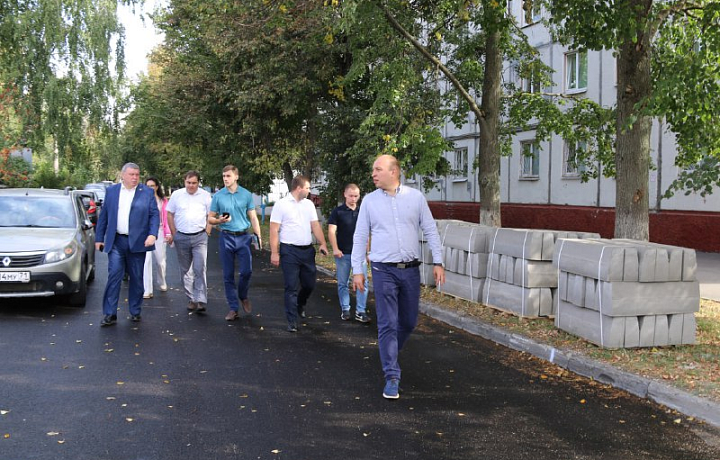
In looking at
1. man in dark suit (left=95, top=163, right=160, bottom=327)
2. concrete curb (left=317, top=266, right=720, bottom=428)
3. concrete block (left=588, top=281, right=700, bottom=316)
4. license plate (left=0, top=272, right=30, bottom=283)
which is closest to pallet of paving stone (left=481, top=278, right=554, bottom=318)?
concrete curb (left=317, top=266, right=720, bottom=428)

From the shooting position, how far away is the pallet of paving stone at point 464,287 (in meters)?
10.4

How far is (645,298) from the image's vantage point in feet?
24.4

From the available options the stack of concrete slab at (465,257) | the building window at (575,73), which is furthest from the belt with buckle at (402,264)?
the building window at (575,73)

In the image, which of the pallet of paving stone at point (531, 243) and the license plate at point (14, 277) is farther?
the license plate at point (14, 277)

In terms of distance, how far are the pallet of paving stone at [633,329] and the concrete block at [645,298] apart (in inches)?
2.7

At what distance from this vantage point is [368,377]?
659cm

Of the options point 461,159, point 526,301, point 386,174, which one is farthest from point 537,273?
point 461,159

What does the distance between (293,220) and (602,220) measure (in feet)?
54.2

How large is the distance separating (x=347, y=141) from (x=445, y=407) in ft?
50.6

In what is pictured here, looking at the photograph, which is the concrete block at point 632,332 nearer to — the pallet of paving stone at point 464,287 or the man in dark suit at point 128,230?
the pallet of paving stone at point 464,287

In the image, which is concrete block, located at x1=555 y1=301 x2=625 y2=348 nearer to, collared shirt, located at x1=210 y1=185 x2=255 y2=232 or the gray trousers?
collared shirt, located at x1=210 y1=185 x2=255 y2=232

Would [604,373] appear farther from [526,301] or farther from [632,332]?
[526,301]

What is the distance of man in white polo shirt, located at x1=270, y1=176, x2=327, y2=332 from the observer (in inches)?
348

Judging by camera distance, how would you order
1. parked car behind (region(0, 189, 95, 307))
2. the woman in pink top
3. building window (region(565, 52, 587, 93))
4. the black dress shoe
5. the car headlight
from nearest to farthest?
the black dress shoe → parked car behind (region(0, 189, 95, 307)) → the car headlight → the woman in pink top → building window (region(565, 52, 587, 93))
